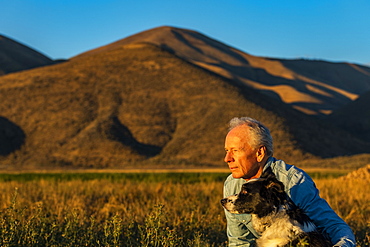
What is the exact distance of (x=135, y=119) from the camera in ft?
265

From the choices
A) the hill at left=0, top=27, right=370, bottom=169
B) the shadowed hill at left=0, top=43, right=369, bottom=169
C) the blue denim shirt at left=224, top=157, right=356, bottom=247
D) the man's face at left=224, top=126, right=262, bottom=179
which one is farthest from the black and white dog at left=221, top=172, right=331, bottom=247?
the shadowed hill at left=0, top=43, right=369, bottom=169

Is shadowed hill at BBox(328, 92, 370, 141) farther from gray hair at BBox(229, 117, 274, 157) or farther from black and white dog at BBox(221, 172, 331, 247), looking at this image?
black and white dog at BBox(221, 172, 331, 247)

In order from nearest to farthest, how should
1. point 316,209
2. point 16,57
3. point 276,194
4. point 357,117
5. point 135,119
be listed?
1. point 276,194
2. point 316,209
3. point 135,119
4. point 357,117
5. point 16,57

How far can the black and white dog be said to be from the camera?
4.34m

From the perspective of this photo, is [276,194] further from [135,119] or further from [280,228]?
[135,119]

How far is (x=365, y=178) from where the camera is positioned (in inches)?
813

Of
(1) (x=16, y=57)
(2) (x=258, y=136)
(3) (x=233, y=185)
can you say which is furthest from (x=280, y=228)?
(1) (x=16, y=57)

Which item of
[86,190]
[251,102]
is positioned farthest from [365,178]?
[251,102]

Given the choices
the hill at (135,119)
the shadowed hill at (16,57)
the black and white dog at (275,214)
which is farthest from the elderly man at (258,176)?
the shadowed hill at (16,57)

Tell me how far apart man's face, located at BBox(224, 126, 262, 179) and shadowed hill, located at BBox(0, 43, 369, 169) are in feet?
203

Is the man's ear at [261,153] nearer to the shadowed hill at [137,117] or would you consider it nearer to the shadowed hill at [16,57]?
the shadowed hill at [137,117]

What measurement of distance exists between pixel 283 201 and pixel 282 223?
20cm

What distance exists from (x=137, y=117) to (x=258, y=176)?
250 feet

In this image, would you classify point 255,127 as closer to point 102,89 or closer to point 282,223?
point 282,223
